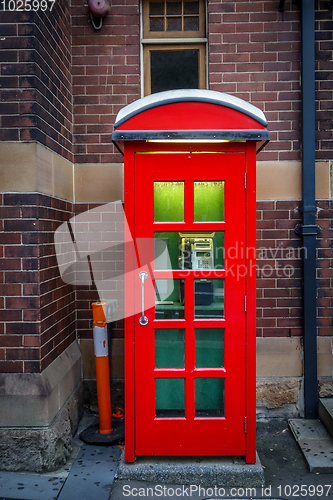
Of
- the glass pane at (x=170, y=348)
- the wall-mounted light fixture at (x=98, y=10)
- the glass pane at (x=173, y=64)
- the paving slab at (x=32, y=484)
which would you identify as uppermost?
the wall-mounted light fixture at (x=98, y=10)

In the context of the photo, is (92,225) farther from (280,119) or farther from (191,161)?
(280,119)

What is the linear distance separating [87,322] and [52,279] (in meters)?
0.92

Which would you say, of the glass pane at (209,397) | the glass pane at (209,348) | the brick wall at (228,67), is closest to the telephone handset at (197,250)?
the glass pane at (209,348)

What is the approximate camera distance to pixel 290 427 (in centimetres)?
384

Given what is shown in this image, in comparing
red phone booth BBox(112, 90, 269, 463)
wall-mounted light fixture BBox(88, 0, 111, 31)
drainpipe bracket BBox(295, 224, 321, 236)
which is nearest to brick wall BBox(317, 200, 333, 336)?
drainpipe bracket BBox(295, 224, 321, 236)

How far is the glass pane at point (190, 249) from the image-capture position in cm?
302

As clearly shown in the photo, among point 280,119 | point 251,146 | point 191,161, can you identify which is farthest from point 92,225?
point 280,119

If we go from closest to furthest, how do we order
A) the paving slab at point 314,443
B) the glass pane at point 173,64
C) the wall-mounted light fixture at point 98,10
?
1. the paving slab at point 314,443
2. the wall-mounted light fixture at point 98,10
3. the glass pane at point 173,64

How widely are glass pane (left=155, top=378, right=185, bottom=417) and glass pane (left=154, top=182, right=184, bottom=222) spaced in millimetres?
1399

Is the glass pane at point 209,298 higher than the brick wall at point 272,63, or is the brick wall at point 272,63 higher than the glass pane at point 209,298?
the brick wall at point 272,63

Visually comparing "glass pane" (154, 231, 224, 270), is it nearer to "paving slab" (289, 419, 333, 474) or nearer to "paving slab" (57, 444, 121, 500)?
"paving slab" (57, 444, 121, 500)

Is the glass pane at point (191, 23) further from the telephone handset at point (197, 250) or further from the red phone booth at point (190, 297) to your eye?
Result: the telephone handset at point (197, 250)

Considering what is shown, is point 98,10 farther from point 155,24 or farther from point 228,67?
point 228,67

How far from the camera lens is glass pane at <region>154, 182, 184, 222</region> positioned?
301cm
